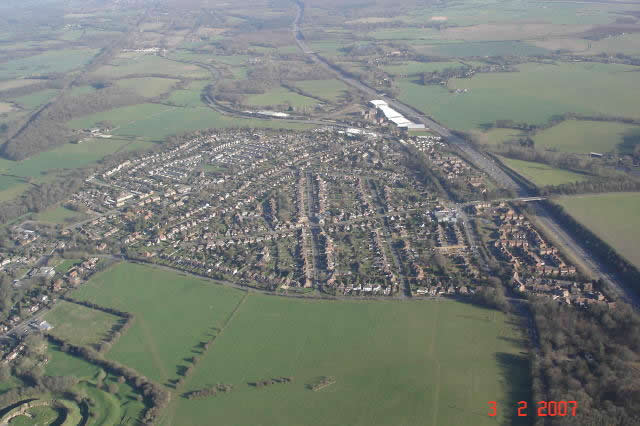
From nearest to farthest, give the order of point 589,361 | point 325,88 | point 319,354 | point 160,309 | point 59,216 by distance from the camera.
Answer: point 589,361 < point 319,354 < point 160,309 < point 59,216 < point 325,88

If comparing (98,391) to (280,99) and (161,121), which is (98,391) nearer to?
(161,121)

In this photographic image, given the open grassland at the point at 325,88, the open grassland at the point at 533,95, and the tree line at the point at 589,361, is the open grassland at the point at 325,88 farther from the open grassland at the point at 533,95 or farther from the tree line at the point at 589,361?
the tree line at the point at 589,361

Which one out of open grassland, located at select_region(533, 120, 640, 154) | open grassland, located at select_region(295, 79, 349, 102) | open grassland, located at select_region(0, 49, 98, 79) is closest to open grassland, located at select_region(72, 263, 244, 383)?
open grassland, located at select_region(533, 120, 640, 154)

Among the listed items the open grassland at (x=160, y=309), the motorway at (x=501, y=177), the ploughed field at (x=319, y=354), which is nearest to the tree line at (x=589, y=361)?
the ploughed field at (x=319, y=354)

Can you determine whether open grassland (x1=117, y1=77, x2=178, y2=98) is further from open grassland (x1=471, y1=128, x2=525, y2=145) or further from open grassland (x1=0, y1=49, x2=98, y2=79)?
open grassland (x1=471, y1=128, x2=525, y2=145)

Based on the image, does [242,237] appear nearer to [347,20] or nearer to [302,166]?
[302,166]

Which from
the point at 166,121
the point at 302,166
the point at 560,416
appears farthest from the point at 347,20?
the point at 560,416

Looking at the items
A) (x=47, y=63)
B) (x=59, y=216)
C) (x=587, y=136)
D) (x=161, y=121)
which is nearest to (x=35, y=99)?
(x=161, y=121)
